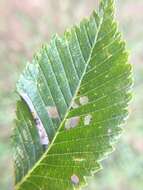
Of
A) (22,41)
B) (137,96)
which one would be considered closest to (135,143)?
(137,96)

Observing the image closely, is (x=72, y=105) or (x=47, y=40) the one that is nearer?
(x=72, y=105)

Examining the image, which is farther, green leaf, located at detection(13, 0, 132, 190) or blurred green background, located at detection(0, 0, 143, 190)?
blurred green background, located at detection(0, 0, 143, 190)

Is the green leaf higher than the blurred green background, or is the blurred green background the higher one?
the blurred green background

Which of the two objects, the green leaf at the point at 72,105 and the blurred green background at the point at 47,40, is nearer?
the green leaf at the point at 72,105

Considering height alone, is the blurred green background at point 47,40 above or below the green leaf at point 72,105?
above

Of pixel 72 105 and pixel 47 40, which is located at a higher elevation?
pixel 47 40
